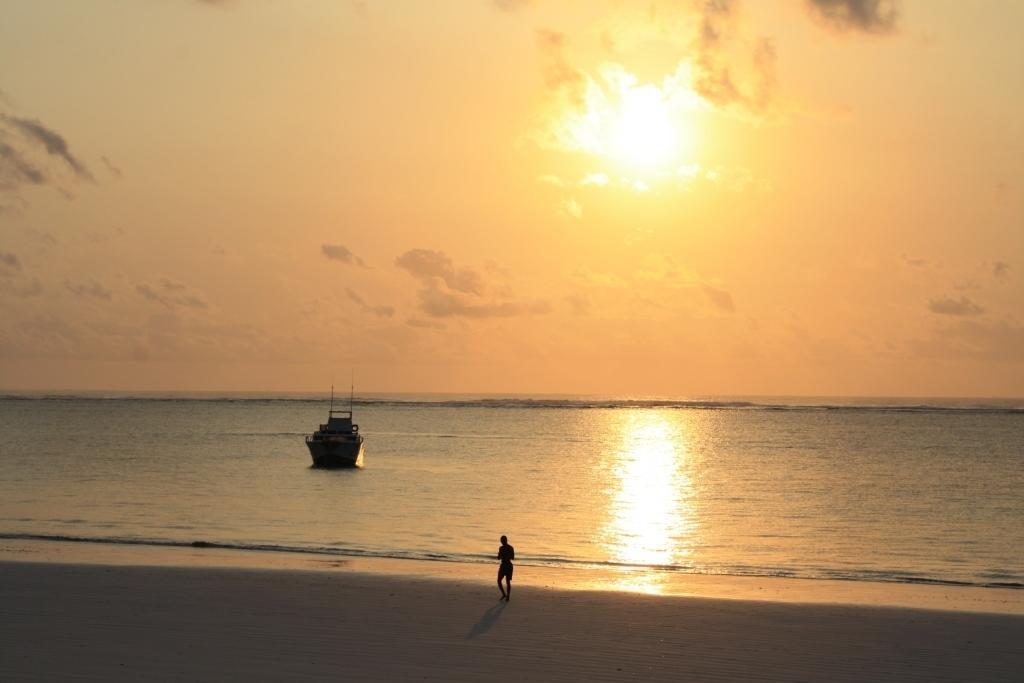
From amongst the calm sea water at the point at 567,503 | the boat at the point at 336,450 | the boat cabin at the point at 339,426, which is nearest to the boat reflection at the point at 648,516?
the calm sea water at the point at 567,503

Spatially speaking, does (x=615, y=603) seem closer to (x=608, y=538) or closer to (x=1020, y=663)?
(x=1020, y=663)

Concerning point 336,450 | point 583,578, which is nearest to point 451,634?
point 583,578

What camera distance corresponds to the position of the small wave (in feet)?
113

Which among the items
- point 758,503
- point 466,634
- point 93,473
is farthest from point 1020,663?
point 93,473

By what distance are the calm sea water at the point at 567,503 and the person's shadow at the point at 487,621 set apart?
11102 mm

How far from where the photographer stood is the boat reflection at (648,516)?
3609 cm

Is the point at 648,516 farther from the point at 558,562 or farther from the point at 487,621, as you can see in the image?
→ the point at 487,621

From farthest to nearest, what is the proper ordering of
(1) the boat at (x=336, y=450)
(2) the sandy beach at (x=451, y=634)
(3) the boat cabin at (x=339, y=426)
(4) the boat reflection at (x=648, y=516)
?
(3) the boat cabin at (x=339, y=426) < (1) the boat at (x=336, y=450) < (4) the boat reflection at (x=648, y=516) < (2) the sandy beach at (x=451, y=634)

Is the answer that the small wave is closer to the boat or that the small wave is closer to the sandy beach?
the sandy beach

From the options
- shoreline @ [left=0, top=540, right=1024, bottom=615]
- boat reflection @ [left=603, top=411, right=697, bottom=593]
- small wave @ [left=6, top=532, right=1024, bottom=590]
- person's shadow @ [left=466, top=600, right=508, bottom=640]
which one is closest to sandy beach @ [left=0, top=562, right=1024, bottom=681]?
person's shadow @ [left=466, top=600, right=508, bottom=640]

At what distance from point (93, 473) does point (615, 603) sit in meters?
62.6

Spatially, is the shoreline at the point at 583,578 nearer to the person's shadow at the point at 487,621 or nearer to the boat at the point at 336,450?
the person's shadow at the point at 487,621

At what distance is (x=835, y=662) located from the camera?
2109cm

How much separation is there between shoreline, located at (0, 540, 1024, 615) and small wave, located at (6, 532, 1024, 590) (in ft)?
2.29
